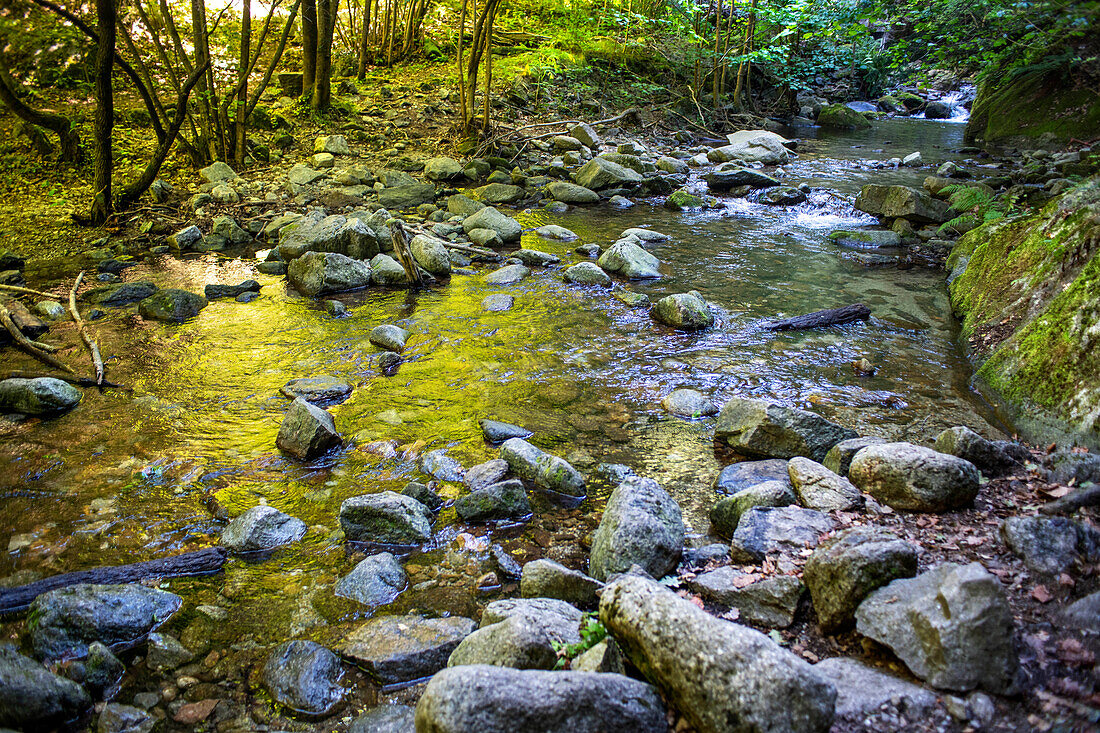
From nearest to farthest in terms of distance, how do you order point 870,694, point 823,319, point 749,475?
→ point 870,694 < point 749,475 < point 823,319

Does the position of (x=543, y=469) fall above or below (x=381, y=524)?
above

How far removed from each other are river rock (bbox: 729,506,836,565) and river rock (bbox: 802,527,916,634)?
40 centimetres

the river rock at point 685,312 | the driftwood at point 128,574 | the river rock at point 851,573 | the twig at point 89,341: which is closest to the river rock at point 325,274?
the twig at point 89,341

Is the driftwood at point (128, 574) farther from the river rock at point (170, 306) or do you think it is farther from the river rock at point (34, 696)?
the river rock at point (170, 306)

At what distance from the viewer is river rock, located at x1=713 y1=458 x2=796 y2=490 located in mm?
3592

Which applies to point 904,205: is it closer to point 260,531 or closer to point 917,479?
point 917,479

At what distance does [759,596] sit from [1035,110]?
16.2 meters

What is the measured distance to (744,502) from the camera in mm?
3168

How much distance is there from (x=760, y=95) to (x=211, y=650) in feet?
74.1

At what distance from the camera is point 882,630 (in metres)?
2.05

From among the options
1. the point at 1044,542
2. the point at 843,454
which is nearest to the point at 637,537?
the point at 843,454

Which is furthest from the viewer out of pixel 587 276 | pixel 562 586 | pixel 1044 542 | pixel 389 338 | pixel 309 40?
pixel 309 40

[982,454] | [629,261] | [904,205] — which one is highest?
[904,205]

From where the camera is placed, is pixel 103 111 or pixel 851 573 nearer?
pixel 851 573
